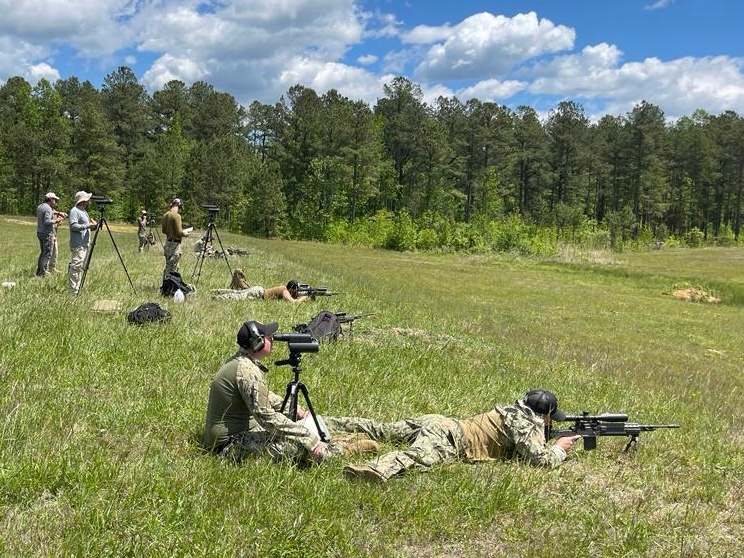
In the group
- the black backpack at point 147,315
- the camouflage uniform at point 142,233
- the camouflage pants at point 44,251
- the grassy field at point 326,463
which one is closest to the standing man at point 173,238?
the grassy field at point 326,463

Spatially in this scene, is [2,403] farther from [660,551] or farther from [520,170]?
[520,170]

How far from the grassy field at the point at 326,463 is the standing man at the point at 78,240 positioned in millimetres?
463

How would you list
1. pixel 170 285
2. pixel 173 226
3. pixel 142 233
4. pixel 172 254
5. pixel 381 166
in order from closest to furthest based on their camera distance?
pixel 170 285
pixel 172 254
pixel 173 226
pixel 142 233
pixel 381 166

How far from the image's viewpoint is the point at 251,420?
5984mm

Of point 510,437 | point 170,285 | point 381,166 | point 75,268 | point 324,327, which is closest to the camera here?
point 510,437

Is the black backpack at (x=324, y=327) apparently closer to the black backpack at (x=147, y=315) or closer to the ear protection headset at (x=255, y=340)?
the black backpack at (x=147, y=315)

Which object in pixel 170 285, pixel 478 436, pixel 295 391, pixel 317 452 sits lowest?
pixel 478 436

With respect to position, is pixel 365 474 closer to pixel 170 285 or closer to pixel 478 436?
pixel 478 436

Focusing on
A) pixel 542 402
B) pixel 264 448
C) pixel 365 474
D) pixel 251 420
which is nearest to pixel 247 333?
pixel 251 420

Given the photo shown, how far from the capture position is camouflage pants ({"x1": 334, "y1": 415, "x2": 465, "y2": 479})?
5738 mm

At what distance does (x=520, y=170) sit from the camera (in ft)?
287

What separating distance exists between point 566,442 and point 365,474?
2.60 metres

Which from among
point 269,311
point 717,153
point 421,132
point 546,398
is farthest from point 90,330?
point 717,153

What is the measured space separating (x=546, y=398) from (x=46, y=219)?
13.7 meters
